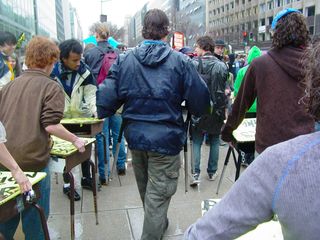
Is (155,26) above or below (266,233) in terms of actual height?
above

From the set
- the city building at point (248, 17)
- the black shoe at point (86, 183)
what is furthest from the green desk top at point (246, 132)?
the city building at point (248, 17)

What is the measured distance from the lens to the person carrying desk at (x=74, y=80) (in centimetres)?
400

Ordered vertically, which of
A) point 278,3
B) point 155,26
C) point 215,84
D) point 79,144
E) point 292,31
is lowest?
point 79,144

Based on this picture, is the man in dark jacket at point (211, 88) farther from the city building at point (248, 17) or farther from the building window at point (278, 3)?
the building window at point (278, 3)

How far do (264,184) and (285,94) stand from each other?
1684 mm

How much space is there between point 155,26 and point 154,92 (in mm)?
558

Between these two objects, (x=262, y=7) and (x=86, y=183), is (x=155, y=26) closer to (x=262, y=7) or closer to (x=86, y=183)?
(x=86, y=183)

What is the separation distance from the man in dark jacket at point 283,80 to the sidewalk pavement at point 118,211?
1.59 meters

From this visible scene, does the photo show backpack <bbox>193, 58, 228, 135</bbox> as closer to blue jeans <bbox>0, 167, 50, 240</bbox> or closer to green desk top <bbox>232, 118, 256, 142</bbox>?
green desk top <bbox>232, 118, 256, 142</bbox>

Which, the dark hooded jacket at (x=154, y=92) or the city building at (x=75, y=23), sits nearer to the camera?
the dark hooded jacket at (x=154, y=92)

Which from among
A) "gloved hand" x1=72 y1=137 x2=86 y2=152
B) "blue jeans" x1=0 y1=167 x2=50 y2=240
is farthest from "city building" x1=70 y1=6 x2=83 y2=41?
"blue jeans" x1=0 y1=167 x2=50 y2=240

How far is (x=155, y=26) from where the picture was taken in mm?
2965

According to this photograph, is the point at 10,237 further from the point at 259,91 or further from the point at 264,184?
the point at 264,184

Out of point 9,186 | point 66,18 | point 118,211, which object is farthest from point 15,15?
point 66,18
